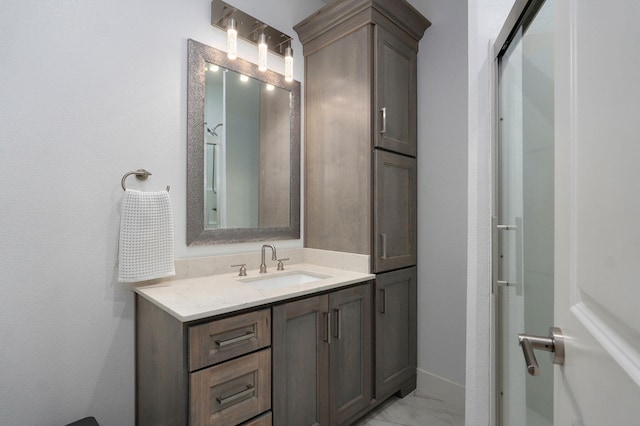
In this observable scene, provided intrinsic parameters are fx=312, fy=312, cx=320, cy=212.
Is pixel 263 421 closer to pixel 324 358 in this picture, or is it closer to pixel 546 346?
pixel 324 358

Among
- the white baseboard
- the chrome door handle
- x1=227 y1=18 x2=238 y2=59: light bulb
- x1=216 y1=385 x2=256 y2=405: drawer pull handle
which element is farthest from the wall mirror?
the chrome door handle

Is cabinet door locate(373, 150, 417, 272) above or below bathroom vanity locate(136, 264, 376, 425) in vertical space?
above

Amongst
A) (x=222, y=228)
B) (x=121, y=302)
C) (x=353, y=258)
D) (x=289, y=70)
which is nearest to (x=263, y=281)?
(x=222, y=228)

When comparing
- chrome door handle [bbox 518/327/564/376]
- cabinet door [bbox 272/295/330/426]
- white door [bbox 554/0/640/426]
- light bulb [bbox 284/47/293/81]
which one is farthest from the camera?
light bulb [bbox 284/47/293/81]

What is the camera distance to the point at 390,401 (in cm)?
201

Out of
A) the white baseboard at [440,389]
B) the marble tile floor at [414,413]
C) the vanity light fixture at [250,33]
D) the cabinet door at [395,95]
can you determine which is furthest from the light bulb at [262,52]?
the white baseboard at [440,389]

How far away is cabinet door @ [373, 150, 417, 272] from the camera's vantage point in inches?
73.0

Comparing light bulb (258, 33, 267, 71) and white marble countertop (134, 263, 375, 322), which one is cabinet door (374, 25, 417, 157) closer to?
light bulb (258, 33, 267, 71)

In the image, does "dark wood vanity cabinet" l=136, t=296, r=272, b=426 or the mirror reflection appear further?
the mirror reflection

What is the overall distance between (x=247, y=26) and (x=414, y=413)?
2521 millimetres

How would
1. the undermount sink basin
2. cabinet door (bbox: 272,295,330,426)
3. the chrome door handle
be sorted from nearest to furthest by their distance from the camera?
the chrome door handle
cabinet door (bbox: 272,295,330,426)
the undermount sink basin

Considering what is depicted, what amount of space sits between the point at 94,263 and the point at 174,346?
603mm

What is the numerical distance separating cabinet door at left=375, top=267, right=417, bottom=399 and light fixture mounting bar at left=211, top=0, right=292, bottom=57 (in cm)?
160

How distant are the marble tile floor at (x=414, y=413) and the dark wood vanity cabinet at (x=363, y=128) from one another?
A: 86cm
